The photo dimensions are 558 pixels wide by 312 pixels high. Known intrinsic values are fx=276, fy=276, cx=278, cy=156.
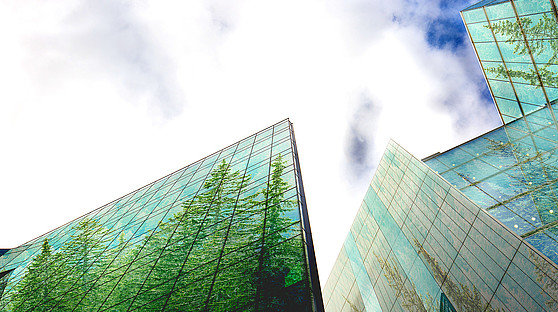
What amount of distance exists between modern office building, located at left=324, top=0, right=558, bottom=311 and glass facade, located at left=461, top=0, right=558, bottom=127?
0.16ft

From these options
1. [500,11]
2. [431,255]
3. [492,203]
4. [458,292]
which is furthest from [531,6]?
[458,292]

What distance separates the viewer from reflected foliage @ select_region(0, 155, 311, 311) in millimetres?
7961

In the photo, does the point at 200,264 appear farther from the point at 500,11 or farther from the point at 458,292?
the point at 500,11

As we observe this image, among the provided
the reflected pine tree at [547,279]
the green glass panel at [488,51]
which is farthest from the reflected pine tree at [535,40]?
the reflected pine tree at [547,279]

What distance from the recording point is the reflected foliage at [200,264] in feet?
26.1

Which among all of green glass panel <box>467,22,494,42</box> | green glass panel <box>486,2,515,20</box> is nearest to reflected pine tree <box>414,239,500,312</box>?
green glass panel <box>467,22,494,42</box>

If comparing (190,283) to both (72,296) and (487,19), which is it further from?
(487,19)

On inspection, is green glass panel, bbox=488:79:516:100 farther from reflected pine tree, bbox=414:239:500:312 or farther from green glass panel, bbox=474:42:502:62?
reflected pine tree, bbox=414:239:500:312

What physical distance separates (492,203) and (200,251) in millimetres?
11861

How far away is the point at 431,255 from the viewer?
44.3 ft

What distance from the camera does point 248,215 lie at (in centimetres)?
1098

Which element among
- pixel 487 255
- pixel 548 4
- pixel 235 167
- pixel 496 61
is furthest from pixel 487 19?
pixel 235 167

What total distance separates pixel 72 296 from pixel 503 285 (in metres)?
16.6

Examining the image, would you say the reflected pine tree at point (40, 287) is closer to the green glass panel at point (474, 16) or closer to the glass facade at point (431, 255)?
the glass facade at point (431, 255)
